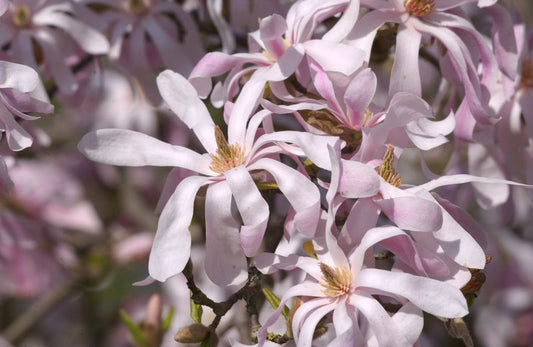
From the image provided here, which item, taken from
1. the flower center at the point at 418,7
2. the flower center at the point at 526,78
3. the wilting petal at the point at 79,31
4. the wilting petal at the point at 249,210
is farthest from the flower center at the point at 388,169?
the wilting petal at the point at 79,31

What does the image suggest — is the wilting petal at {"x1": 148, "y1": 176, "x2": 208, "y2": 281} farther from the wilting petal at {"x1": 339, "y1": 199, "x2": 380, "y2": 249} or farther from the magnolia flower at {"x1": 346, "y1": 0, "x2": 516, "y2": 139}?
the magnolia flower at {"x1": 346, "y1": 0, "x2": 516, "y2": 139}

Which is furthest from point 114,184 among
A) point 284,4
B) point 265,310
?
point 265,310

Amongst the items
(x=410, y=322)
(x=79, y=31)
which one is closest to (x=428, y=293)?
(x=410, y=322)

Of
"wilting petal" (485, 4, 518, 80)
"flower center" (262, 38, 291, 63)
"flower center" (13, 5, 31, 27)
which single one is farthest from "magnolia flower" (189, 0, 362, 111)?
"flower center" (13, 5, 31, 27)

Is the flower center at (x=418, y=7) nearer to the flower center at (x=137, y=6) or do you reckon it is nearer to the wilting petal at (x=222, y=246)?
the wilting petal at (x=222, y=246)

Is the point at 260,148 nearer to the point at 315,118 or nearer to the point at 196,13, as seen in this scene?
the point at 315,118

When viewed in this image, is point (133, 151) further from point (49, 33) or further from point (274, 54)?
point (49, 33)
